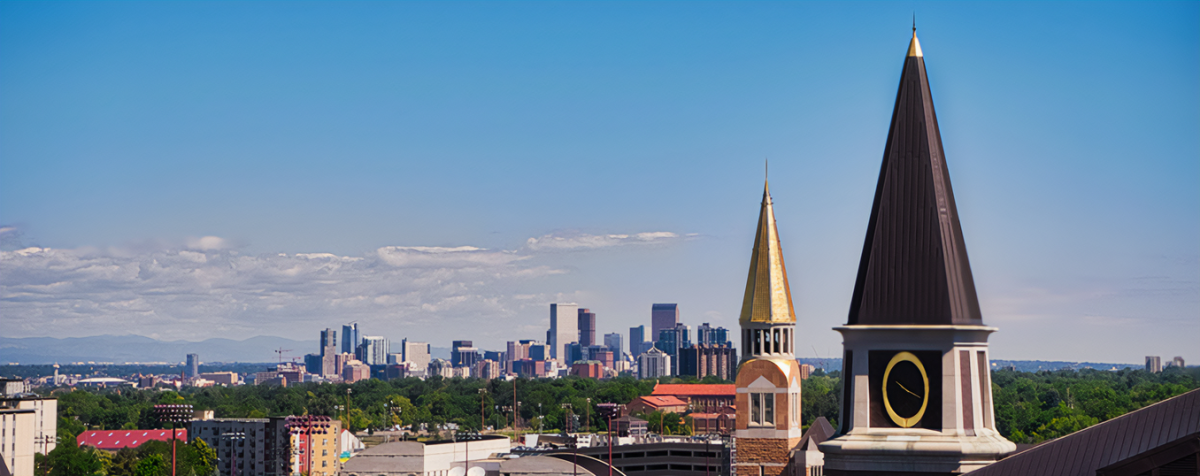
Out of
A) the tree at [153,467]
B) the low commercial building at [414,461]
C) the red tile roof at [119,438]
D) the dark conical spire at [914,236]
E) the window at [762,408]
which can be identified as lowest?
the red tile roof at [119,438]

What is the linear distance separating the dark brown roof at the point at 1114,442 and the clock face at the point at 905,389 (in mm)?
3192

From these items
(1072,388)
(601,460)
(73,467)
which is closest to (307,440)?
(73,467)

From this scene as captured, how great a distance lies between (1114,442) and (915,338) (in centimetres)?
564

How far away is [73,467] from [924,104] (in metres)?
119

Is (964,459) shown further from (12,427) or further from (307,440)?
(12,427)

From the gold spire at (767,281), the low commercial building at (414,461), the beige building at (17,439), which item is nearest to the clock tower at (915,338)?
the gold spire at (767,281)

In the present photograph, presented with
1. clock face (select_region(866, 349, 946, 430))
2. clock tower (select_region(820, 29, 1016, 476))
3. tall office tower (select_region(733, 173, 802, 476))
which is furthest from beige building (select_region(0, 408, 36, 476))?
clock face (select_region(866, 349, 946, 430))

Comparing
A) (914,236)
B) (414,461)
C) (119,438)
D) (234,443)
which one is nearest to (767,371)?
(914,236)

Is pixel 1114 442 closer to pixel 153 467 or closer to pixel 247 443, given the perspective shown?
pixel 153 467

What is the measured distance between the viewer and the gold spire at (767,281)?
5416 cm

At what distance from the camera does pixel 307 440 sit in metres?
123

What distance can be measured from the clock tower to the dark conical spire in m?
0.02

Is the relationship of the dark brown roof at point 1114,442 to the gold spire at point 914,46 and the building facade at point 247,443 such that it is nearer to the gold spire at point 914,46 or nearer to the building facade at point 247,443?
the gold spire at point 914,46

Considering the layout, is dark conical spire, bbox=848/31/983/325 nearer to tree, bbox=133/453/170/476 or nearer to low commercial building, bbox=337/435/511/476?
low commercial building, bbox=337/435/511/476
